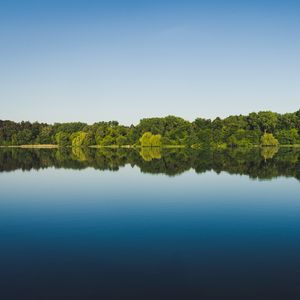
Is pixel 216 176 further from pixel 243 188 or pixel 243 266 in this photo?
pixel 243 266

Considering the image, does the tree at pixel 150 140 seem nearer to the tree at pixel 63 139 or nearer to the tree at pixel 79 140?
the tree at pixel 79 140

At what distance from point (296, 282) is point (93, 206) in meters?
12.7

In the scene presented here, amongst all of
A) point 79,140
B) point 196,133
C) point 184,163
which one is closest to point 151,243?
point 184,163

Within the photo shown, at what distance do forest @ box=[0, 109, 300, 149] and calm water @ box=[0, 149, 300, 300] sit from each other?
276 feet

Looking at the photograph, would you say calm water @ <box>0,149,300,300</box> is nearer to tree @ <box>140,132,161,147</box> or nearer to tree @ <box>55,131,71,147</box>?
tree @ <box>140,132,161,147</box>

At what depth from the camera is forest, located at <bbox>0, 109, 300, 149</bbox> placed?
108312 millimetres

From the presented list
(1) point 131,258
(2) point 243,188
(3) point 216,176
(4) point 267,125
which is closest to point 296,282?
(1) point 131,258

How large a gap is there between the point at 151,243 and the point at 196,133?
99.7 meters

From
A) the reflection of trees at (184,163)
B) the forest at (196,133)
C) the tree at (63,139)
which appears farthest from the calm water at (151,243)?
the tree at (63,139)

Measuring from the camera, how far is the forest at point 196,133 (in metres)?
108

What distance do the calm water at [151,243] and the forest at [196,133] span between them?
276ft

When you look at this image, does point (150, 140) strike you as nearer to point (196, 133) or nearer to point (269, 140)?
point (196, 133)

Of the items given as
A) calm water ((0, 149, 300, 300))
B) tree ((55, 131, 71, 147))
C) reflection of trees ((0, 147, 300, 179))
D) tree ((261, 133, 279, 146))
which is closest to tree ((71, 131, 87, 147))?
tree ((55, 131, 71, 147))

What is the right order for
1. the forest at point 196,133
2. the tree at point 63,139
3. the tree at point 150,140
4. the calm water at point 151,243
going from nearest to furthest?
1. the calm water at point 151,243
2. the forest at point 196,133
3. the tree at point 150,140
4. the tree at point 63,139
